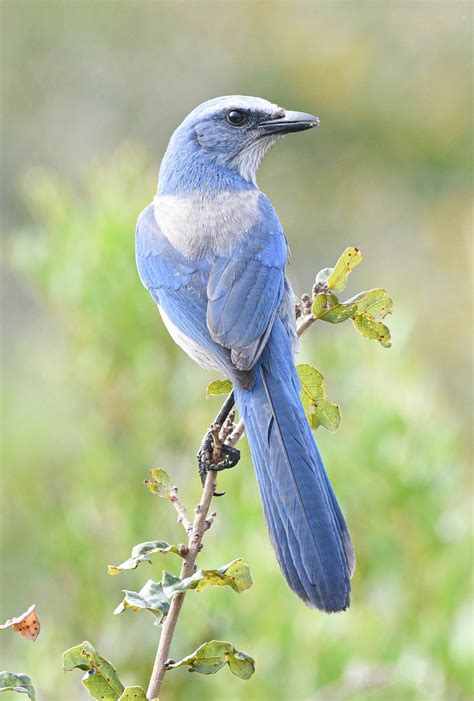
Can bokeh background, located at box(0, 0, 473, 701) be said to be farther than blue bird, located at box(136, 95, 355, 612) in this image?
Yes

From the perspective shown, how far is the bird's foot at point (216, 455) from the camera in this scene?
228 cm

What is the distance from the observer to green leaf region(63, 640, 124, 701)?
1780 millimetres

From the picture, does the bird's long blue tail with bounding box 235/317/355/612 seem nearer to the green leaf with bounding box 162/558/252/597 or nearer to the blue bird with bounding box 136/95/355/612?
the blue bird with bounding box 136/95/355/612

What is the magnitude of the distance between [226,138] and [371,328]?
1.37m

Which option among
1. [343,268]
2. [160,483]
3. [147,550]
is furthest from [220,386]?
[147,550]

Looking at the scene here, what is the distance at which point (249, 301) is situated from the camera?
111 inches

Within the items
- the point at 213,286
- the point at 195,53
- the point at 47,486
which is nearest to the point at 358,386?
the point at 213,286

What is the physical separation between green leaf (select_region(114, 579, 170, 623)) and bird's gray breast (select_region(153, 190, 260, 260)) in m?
1.33

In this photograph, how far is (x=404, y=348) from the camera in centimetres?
409

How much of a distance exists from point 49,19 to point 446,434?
381 inches

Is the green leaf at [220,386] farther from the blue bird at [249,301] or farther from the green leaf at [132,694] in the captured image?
the green leaf at [132,694]

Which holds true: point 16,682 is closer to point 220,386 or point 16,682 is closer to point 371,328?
point 371,328

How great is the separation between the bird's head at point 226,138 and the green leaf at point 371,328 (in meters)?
1.25

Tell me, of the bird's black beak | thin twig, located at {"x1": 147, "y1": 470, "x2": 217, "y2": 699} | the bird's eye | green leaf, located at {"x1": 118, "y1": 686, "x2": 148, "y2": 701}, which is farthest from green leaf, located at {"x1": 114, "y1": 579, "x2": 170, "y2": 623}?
the bird's eye
